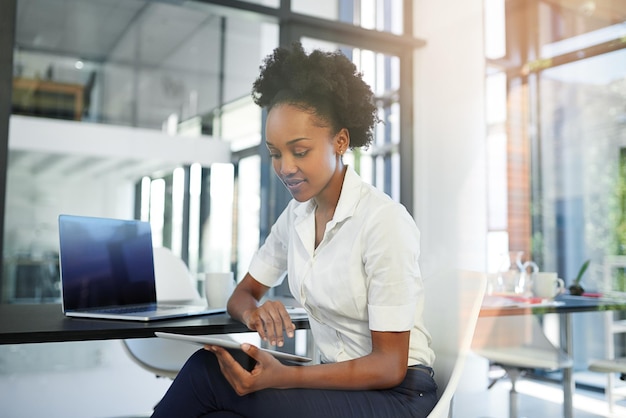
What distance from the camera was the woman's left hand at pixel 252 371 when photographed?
1123 mm

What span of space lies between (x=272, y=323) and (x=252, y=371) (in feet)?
0.93

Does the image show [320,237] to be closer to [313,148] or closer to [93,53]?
[313,148]

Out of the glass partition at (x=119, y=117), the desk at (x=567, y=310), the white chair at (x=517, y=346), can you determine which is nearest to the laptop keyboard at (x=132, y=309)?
the desk at (x=567, y=310)

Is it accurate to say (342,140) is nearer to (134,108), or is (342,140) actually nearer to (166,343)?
(166,343)

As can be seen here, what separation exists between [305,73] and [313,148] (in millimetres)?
175

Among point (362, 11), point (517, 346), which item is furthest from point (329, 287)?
point (362, 11)

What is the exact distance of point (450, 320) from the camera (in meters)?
1.47

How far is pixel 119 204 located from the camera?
6055mm

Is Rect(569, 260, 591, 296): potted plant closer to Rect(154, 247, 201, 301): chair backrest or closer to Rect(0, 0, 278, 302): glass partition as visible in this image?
Rect(154, 247, 201, 301): chair backrest

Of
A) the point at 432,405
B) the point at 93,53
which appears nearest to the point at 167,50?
the point at 93,53

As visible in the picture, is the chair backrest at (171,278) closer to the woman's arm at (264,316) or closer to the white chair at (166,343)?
the white chair at (166,343)

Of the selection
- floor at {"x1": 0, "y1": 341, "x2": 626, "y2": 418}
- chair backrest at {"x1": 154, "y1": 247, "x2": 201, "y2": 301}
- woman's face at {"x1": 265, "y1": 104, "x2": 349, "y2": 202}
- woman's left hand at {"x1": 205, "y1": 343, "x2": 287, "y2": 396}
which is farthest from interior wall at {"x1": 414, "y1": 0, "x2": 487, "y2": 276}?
woman's left hand at {"x1": 205, "y1": 343, "x2": 287, "y2": 396}

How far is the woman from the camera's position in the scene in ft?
3.92

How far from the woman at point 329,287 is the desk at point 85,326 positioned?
0.08m
